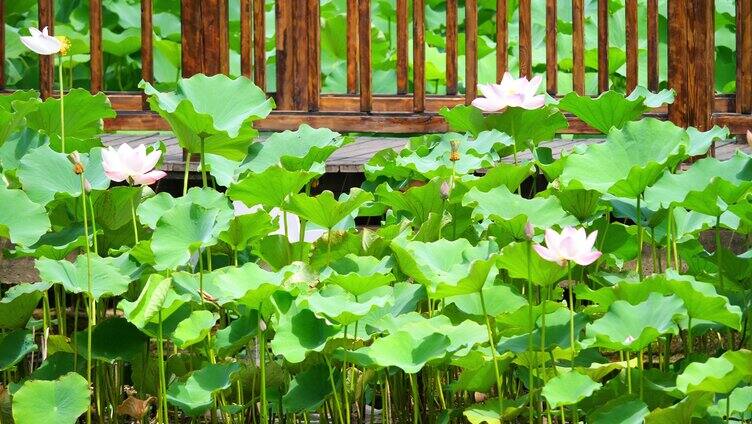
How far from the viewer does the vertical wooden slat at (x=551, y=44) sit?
3.84m

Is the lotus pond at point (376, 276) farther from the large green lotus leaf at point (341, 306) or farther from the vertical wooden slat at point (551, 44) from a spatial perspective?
the vertical wooden slat at point (551, 44)

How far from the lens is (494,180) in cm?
248

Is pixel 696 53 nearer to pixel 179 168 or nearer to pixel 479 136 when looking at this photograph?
pixel 479 136

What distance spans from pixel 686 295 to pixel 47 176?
112cm

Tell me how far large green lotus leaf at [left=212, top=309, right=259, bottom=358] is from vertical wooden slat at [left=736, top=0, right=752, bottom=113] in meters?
2.05

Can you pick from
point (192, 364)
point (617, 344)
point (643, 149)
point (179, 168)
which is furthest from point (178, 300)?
point (179, 168)

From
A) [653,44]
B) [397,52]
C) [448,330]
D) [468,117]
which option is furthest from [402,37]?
[448,330]

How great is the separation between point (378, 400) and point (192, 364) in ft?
2.37

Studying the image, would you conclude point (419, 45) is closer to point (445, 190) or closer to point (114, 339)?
point (445, 190)

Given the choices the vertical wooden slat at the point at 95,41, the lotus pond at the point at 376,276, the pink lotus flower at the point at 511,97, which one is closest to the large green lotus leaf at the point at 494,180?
the lotus pond at the point at 376,276

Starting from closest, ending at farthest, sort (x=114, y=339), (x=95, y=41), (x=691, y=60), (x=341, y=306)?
(x=341, y=306)
(x=114, y=339)
(x=691, y=60)
(x=95, y=41)

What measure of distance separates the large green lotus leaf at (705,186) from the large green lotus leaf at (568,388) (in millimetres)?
416

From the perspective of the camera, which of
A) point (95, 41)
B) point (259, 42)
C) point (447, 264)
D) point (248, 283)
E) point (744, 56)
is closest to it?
point (248, 283)

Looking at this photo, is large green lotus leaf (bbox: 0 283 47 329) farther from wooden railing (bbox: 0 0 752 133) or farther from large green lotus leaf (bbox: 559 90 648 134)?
wooden railing (bbox: 0 0 752 133)
